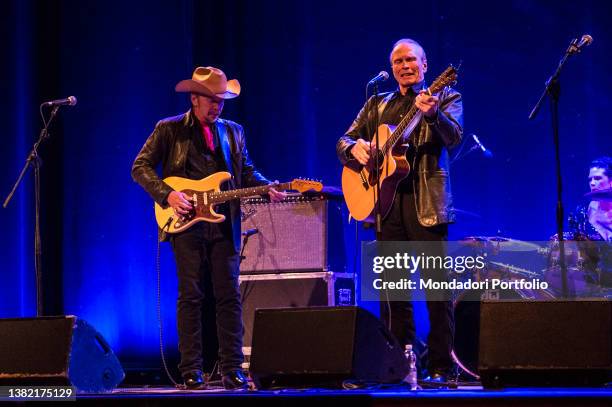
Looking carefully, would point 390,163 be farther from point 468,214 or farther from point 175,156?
point 468,214

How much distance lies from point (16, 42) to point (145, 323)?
2829 mm

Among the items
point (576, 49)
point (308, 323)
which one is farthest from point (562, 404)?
point (576, 49)

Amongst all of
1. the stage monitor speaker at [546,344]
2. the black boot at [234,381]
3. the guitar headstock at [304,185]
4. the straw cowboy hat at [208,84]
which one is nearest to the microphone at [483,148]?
the guitar headstock at [304,185]

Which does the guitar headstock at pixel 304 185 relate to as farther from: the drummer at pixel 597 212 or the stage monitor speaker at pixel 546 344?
the drummer at pixel 597 212

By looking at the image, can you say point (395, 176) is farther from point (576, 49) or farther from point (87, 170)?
point (87, 170)

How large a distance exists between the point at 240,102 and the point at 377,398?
4414 millimetres

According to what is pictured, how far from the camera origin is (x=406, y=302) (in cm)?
479

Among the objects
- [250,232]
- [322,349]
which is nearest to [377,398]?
[322,349]

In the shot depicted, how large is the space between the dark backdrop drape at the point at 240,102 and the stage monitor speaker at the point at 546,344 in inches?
135

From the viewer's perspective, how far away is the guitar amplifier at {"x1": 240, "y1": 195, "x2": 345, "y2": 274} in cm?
603

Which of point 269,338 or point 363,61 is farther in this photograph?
point 363,61

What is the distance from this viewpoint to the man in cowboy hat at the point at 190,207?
5.05 meters

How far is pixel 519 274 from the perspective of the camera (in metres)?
6.20

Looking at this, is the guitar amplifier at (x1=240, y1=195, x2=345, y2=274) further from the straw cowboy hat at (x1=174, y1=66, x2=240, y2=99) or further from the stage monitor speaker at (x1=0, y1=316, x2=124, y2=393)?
the stage monitor speaker at (x1=0, y1=316, x2=124, y2=393)
